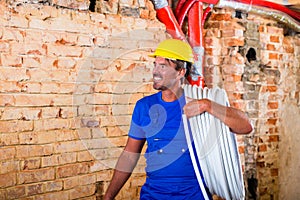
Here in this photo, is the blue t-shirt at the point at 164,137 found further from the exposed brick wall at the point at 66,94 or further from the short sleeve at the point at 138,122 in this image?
the exposed brick wall at the point at 66,94

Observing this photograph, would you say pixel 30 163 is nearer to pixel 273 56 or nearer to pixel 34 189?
pixel 34 189

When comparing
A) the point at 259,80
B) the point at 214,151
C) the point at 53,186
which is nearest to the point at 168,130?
the point at 214,151

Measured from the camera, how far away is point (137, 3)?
3.35 meters

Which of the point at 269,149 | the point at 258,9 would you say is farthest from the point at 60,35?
the point at 269,149

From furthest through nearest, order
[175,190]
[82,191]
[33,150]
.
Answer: [82,191] → [33,150] → [175,190]

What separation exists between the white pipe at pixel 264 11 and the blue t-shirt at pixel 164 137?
5.52ft

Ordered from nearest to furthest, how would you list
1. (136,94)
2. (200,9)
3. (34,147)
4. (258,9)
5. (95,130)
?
(34,147) → (95,130) → (136,94) → (200,9) → (258,9)

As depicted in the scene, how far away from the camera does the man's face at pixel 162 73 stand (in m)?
2.58

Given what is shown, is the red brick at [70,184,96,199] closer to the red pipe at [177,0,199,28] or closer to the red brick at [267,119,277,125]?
the red pipe at [177,0,199,28]

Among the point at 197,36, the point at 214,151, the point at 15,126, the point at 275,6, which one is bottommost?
the point at 214,151

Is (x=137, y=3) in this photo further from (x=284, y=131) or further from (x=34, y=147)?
(x=284, y=131)

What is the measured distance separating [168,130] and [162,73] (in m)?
0.33

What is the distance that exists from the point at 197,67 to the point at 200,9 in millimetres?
492

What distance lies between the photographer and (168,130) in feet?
8.27
